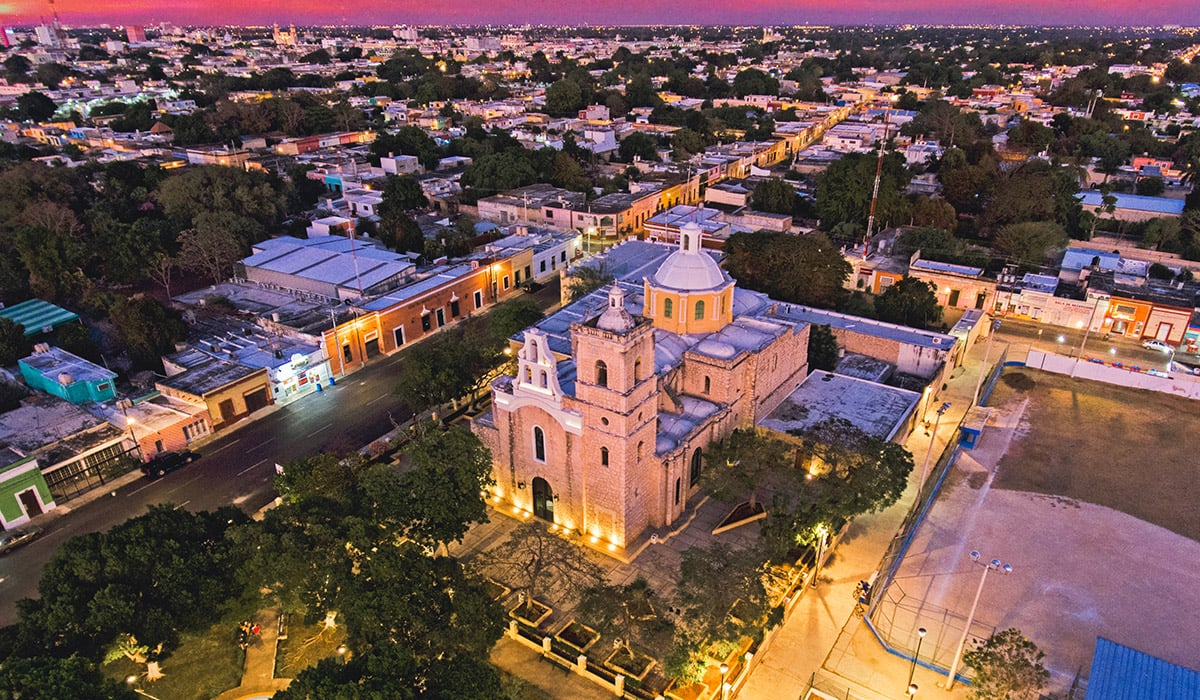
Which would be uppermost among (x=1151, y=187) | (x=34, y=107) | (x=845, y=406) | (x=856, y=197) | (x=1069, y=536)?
(x=34, y=107)

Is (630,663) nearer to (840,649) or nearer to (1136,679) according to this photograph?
(840,649)

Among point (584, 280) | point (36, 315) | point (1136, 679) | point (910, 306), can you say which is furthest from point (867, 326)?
point (36, 315)

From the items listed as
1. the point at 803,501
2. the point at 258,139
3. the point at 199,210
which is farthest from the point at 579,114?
the point at 803,501

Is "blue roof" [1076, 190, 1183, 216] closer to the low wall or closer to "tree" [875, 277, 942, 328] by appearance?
"tree" [875, 277, 942, 328]

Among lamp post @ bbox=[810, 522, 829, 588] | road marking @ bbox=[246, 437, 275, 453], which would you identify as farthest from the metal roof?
lamp post @ bbox=[810, 522, 829, 588]

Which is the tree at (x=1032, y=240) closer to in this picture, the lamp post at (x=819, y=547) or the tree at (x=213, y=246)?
the lamp post at (x=819, y=547)

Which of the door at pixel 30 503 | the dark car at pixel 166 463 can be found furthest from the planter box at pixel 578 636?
the door at pixel 30 503
